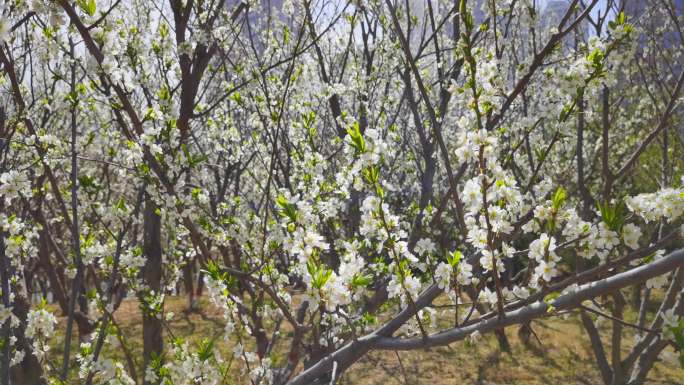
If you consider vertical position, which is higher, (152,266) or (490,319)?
(152,266)

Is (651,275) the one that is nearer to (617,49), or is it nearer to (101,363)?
(617,49)

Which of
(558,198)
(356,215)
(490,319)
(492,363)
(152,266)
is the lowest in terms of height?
(492,363)

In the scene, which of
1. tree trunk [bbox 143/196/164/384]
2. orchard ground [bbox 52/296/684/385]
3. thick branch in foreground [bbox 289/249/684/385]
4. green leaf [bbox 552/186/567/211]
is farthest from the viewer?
orchard ground [bbox 52/296/684/385]

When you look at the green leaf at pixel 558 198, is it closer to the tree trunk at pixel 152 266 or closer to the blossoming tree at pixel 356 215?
the blossoming tree at pixel 356 215

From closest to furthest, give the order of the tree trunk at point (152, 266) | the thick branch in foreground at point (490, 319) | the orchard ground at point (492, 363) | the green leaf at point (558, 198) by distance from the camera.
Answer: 1. the thick branch in foreground at point (490, 319)
2. the green leaf at point (558, 198)
3. the tree trunk at point (152, 266)
4. the orchard ground at point (492, 363)

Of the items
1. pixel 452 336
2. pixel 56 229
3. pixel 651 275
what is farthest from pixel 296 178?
pixel 56 229

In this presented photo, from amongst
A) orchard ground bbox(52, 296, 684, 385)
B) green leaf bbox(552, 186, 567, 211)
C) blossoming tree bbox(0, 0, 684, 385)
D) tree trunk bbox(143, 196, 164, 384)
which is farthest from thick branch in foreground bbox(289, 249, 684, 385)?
orchard ground bbox(52, 296, 684, 385)

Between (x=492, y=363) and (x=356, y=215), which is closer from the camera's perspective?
(x=356, y=215)

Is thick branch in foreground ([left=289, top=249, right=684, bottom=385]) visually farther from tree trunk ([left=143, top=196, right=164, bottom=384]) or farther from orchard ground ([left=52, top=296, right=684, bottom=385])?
orchard ground ([left=52, top=296, right=684, bottom=385])

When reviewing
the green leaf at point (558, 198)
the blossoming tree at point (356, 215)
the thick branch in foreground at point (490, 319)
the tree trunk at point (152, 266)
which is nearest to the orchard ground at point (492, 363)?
the tree trunk at point (152, 266)

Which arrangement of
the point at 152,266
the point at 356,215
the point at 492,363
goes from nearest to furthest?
the point at 152,266 → the point at 356,215 → the point at 492,363

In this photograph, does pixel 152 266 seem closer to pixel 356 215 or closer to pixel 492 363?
pixel 356 215

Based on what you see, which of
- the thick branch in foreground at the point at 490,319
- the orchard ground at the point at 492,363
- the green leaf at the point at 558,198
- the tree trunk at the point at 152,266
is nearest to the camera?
the thick branch in foreground at the point at 490,319

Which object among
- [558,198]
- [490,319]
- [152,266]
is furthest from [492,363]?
[558,198]
